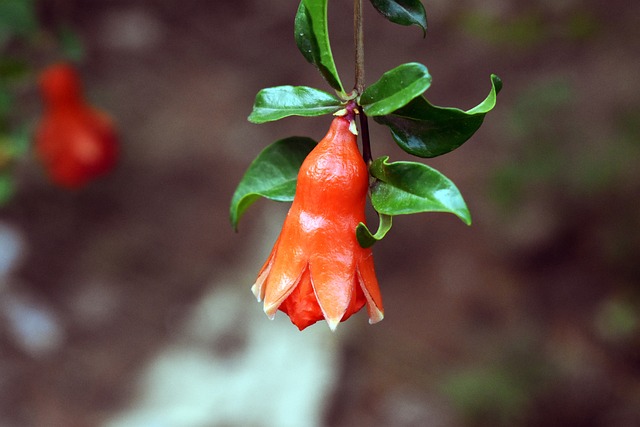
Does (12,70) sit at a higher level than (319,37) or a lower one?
higher

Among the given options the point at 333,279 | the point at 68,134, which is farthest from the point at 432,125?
the point at 68,134

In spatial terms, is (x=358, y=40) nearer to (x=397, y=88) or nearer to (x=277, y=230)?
(x=397, y=88)

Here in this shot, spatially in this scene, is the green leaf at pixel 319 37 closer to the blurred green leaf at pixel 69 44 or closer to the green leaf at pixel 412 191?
the green leaf at pixel 412 191

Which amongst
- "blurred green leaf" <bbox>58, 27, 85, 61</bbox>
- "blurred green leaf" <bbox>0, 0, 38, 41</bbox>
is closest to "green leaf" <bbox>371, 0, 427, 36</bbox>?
"blurred green leaf" <bbox>0, 0, 38, 41</bbox>

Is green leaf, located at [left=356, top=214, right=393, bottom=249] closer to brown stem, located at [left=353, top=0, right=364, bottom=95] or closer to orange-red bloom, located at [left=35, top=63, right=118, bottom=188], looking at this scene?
brown stem, located at [left=353, top=0, right=364, bottom=95]

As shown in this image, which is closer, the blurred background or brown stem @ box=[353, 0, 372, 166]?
brown stem @ box=[353, 0, 372, 166]

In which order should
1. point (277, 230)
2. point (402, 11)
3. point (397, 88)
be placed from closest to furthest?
point (397, 88), point (402, 11), point (277, 230)
